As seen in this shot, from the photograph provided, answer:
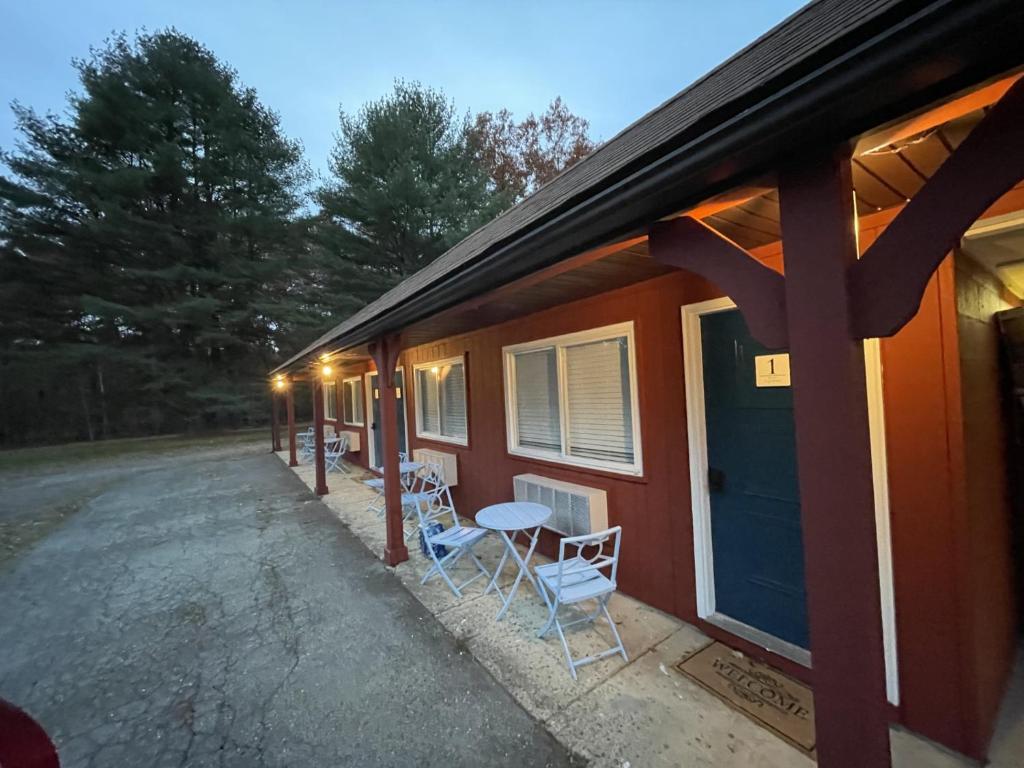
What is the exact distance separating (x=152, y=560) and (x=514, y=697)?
4491mm

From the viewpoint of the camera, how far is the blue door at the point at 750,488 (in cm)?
227

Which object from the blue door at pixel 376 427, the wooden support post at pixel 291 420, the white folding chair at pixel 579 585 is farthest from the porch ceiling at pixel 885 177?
the wooden support post at pixel 291 420

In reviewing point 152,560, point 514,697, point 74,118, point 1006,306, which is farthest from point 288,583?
point 74,118

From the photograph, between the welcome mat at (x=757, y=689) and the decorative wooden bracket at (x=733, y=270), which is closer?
the decorative wooden bracket at (x=733, y=270)

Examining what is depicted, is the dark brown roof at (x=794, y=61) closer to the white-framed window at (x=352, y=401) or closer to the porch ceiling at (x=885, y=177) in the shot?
the porch ceiling at (x=885, y=177)

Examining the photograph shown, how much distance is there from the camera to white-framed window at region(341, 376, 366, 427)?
927 cm

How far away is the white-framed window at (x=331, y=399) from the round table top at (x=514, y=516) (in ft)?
29.4

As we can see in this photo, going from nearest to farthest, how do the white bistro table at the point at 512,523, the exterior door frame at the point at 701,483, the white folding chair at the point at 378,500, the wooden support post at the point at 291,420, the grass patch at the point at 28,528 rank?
1. the exterior door frame at the point at 701,483
2. the white bistro table at the point at 512,523
3. the grass patch at the point at 28,528
4. the white folding chair at the point at 378,500
5. the wooden support post at the point at 291,420

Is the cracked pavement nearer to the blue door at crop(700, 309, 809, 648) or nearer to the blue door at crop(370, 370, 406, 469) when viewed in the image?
the blue door at crop(700, 309, 809, 648)

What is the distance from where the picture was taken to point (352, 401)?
391 inches

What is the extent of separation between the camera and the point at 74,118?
1467 cm

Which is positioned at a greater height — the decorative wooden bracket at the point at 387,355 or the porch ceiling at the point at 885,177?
the porch ceiling at the point at 885,177

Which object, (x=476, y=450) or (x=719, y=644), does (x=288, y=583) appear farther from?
(x=719, y=644)

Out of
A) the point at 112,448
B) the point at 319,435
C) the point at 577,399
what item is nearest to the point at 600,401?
the point at 577,399
